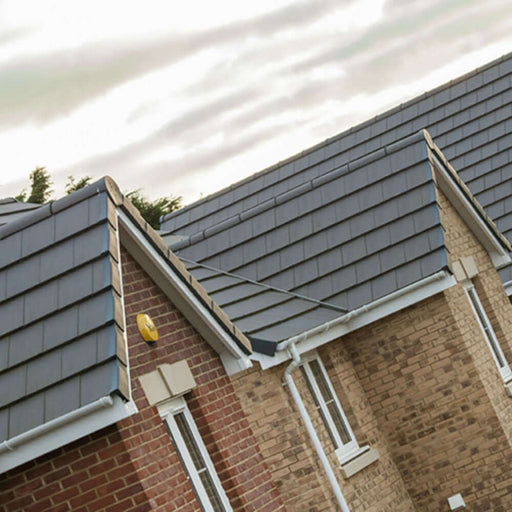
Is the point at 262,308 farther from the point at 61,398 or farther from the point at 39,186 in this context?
the point at 39,186

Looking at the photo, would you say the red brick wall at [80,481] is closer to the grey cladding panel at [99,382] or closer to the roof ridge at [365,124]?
the grey cladding panel at [99,382]

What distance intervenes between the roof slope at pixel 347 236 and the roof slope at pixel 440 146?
4.12 m

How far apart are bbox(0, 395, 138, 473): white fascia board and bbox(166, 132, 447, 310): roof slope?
6715mm

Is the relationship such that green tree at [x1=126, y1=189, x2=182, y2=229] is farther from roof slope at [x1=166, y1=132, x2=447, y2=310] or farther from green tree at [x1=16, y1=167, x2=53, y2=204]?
roof slope at [x1=166, y1=132, x2=447, y2=310]

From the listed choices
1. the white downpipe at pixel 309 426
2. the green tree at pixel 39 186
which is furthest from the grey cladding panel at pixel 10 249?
the green tree at pixel 39 186

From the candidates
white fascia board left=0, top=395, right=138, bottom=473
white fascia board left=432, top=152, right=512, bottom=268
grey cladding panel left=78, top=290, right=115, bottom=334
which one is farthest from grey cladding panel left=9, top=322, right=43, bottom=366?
white fascia board left=432, top=152, right=512, bottom=268

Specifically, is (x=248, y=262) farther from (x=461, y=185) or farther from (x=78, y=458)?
(x=78, y=458)

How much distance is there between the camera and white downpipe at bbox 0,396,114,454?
952cm

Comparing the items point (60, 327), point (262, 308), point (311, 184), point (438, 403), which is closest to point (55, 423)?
point (60, 327)

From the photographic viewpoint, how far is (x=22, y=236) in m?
11.4

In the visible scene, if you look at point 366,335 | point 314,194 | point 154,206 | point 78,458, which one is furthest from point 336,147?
point 154,206

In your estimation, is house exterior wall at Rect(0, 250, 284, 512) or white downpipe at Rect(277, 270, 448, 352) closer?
house exterior wall at Rect(0, 250, 284, 512)

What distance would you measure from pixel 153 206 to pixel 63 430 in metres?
38.3

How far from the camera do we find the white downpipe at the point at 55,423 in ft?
31.2
